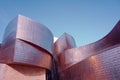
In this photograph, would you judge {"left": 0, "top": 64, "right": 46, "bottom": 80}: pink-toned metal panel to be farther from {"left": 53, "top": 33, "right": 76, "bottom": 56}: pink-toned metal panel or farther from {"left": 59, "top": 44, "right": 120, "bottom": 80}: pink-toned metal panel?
{"left": 53, "top": 33, "right": 76, "bottom": 56}: pink-toned metal panel

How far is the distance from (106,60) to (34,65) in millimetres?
3821

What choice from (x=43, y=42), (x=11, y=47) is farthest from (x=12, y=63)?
(x=43, y=42)

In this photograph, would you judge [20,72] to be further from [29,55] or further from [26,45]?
[26,45]

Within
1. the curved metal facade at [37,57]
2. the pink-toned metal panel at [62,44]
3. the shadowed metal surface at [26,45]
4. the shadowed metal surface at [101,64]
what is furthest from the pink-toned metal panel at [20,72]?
the pink-toned metal panel at [62,44]

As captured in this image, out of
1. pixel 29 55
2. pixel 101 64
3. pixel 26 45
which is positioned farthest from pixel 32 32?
pixel 101 64

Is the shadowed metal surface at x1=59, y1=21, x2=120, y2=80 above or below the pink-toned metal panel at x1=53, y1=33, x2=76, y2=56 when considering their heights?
below

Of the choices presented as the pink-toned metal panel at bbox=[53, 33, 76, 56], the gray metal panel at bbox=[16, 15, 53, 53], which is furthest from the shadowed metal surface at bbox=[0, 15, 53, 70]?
the pink-toned metal panel at bbox=[53, 33, 76, 56]

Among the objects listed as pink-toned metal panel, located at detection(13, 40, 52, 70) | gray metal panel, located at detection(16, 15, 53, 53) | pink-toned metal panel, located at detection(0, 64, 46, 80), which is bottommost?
pink-toned metal panel, located at detection(0, 64, 46, 80)

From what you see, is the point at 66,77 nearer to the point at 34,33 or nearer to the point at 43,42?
the point at 43,42

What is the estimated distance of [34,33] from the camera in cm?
857

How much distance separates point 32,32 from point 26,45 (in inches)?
37.7

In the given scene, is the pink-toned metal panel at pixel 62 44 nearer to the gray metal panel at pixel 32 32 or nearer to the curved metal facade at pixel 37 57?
the curved metal facade at pixel 37 57

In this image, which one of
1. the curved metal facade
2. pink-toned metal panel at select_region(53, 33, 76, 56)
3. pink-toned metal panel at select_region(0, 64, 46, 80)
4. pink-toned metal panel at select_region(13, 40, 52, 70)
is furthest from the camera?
pink-toned metal panel at select_region(53, 33, 76, 56)

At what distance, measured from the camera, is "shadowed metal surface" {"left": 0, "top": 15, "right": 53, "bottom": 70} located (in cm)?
753
